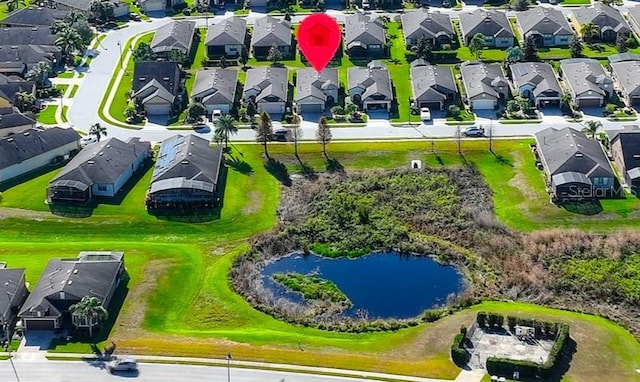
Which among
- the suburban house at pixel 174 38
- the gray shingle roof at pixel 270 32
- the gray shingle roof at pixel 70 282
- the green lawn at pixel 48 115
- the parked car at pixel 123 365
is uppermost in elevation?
the gray shingle roof at pixel 70 282

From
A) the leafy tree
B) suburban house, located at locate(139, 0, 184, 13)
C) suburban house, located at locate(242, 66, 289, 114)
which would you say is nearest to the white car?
suburban house, located at locate(242, 66, 289, 114)

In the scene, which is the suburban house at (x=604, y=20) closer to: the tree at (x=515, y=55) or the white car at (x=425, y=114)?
the tree at (x=515, y=55)

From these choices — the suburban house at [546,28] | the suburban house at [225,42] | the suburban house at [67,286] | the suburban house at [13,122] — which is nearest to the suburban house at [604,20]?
the suburban house at [546,28]

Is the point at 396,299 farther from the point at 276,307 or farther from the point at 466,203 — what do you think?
the point at 466,203

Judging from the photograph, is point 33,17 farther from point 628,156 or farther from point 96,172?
point 628,156

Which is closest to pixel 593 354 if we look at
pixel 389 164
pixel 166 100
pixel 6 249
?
pixel 389 164

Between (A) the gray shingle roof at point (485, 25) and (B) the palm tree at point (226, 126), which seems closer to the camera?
(B) the palm tree at point (226, 126)

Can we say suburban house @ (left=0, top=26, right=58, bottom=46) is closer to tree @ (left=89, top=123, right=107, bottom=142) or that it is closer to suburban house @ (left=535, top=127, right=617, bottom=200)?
tree @ (left=89, top=123, right=107, bottom=142)
